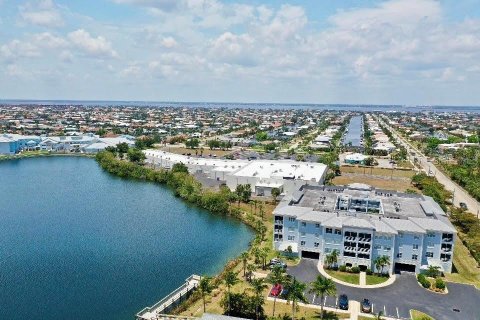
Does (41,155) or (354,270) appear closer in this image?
(354,270)

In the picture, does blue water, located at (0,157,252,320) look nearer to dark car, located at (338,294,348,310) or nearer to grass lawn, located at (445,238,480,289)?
dark car, located at (338,294,348,310)

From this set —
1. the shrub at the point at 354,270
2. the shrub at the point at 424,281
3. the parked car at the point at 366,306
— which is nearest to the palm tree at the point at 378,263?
the shrub at the point at 354,270

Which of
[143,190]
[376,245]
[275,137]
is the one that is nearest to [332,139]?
[275,137]

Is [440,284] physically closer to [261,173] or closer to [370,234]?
[370,234]

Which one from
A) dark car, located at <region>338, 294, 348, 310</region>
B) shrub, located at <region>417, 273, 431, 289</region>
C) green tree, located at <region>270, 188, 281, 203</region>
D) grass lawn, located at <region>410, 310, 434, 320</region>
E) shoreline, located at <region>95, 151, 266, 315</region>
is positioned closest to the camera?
grass lawn, located at <region>410, 310, 434, 320</region>

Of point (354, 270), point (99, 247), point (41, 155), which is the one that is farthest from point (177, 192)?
point (41, 155)

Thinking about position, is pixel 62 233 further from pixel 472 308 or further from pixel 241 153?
pixel 241 153

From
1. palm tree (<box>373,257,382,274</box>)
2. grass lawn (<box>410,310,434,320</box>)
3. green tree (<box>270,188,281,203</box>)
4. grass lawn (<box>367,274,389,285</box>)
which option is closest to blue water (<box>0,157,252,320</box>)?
green tree (<box>270,188,281,203</box>)

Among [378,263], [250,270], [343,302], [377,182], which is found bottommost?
[377,182]
